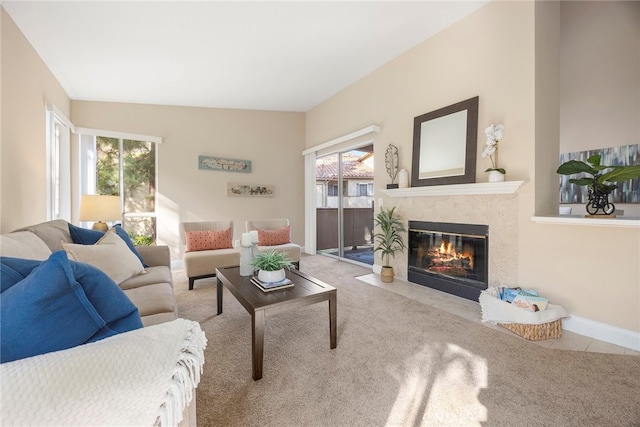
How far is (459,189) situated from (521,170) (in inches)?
22.1

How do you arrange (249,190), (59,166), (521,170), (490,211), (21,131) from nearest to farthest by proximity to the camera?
(521,170) < (21,131) < (490,211) < (59,166) < (249,190)

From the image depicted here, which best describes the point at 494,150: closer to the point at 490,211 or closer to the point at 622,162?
the point at 490,211

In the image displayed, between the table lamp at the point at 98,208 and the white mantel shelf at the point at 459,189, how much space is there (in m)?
3.50

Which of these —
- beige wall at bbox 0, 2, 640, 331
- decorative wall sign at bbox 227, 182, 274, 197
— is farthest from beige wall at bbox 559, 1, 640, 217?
decorative wall sign at bbox 227, 182, 274, 197

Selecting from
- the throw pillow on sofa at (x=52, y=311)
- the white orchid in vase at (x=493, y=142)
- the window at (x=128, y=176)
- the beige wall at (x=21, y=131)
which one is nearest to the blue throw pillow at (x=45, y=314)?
the throw pillow on sofa at (x=52, y=311)

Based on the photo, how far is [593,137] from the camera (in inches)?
145

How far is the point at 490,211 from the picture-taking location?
2.74 metres

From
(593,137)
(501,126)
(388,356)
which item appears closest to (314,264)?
(388,356)

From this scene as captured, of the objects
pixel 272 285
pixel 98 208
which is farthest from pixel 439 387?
pixel 98 208

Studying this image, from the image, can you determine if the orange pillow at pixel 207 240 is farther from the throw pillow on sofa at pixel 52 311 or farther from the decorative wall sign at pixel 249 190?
the throw pillow on sofa at pixel 52 311

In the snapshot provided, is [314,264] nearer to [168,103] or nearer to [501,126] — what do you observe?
[501,126]

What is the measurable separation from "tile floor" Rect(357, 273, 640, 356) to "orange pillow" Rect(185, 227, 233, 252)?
1986mm

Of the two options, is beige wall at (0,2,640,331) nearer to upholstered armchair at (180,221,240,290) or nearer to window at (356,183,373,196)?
window at (356,183,373,196)

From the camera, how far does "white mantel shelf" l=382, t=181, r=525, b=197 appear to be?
2.51 metres
